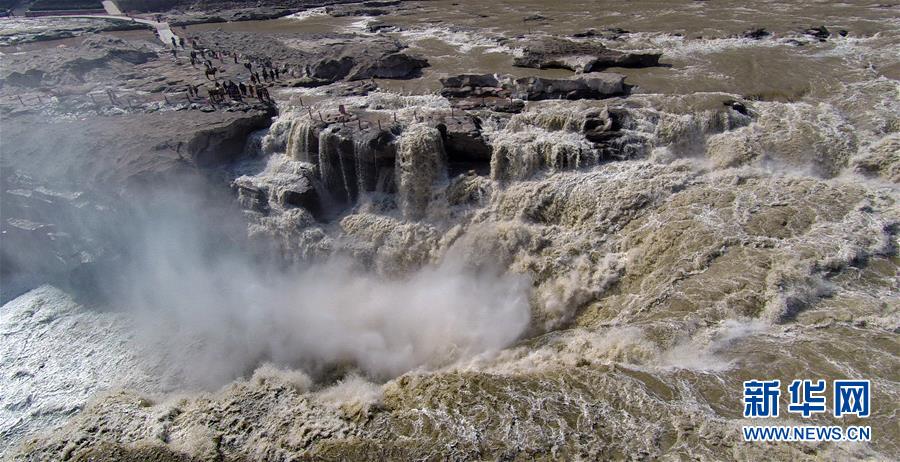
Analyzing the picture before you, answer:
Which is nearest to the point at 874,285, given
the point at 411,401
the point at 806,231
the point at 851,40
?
the point at 806,231

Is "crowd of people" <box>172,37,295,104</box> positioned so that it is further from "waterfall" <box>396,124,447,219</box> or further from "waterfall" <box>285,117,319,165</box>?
"waterfall" <box>396,124,447,219</box>

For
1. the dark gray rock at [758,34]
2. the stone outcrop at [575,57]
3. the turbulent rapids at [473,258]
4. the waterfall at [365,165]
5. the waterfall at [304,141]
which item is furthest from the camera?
the dark gray rock at [758,34]

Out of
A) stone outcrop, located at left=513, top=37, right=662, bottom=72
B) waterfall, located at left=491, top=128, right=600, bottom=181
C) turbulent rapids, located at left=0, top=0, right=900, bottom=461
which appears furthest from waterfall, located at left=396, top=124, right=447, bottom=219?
stone outcrop, located at left=513, top=37, right=662, bottom=72

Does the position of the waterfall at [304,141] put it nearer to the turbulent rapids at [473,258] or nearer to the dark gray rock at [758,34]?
the turbulent rapids at [473,258]

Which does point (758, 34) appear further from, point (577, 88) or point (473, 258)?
point (473, 258)

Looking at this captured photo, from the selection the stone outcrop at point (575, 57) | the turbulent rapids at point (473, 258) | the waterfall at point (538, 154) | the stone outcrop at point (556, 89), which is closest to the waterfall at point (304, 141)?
the turbulent rapids at point (473, 258)

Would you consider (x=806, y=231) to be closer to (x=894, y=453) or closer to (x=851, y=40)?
(x=894, y=453)

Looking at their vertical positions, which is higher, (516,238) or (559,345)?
(516,238)
